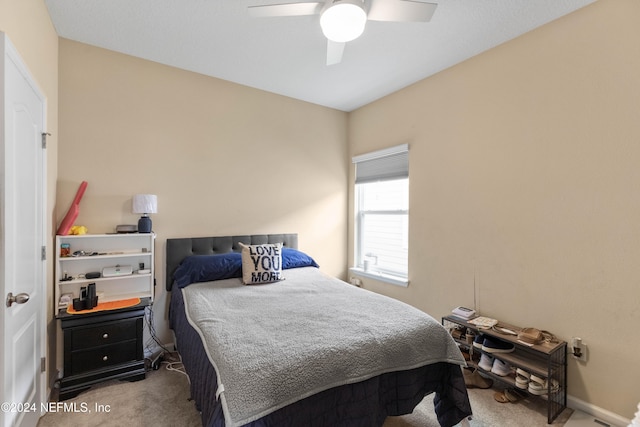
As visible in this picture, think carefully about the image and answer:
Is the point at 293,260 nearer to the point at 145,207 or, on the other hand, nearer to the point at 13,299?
the point at 145,207

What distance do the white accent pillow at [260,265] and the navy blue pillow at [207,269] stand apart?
17 cm

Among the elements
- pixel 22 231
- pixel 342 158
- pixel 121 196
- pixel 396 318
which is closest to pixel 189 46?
pixel 121 196

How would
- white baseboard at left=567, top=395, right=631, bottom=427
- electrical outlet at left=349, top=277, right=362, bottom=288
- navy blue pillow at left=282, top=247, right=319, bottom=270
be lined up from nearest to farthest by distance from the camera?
white baseboard at left=567, top=395, right=631, bottom=427 → navy blue pillow at left=282, top=247, right=319, bottom=270 → electrical outlet at left=349, top=277, right=362, bottom=288

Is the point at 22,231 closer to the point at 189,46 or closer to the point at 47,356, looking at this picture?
the point at 47,356

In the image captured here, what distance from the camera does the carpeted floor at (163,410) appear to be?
187 cm

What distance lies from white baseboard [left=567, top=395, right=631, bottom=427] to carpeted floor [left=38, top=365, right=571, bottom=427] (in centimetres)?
8

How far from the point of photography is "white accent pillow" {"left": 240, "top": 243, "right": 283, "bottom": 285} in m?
2.66

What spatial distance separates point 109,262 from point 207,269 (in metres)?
0.82

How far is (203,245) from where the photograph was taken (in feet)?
9.86

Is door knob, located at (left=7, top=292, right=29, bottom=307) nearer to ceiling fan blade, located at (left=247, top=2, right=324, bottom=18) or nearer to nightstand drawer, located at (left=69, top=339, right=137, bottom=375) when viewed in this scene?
nightstand drawer, located at (left=69, top=339, right=137, bottom=375)

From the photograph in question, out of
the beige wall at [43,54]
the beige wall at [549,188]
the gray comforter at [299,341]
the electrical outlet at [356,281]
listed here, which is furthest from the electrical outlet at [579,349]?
the beige wall at [43,54]

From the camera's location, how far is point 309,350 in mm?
1434

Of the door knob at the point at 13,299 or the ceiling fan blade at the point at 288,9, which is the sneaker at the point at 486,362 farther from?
the door knob at the point at 13,299

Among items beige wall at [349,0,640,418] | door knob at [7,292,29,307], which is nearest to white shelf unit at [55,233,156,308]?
door knob at [7,292,29,307]
